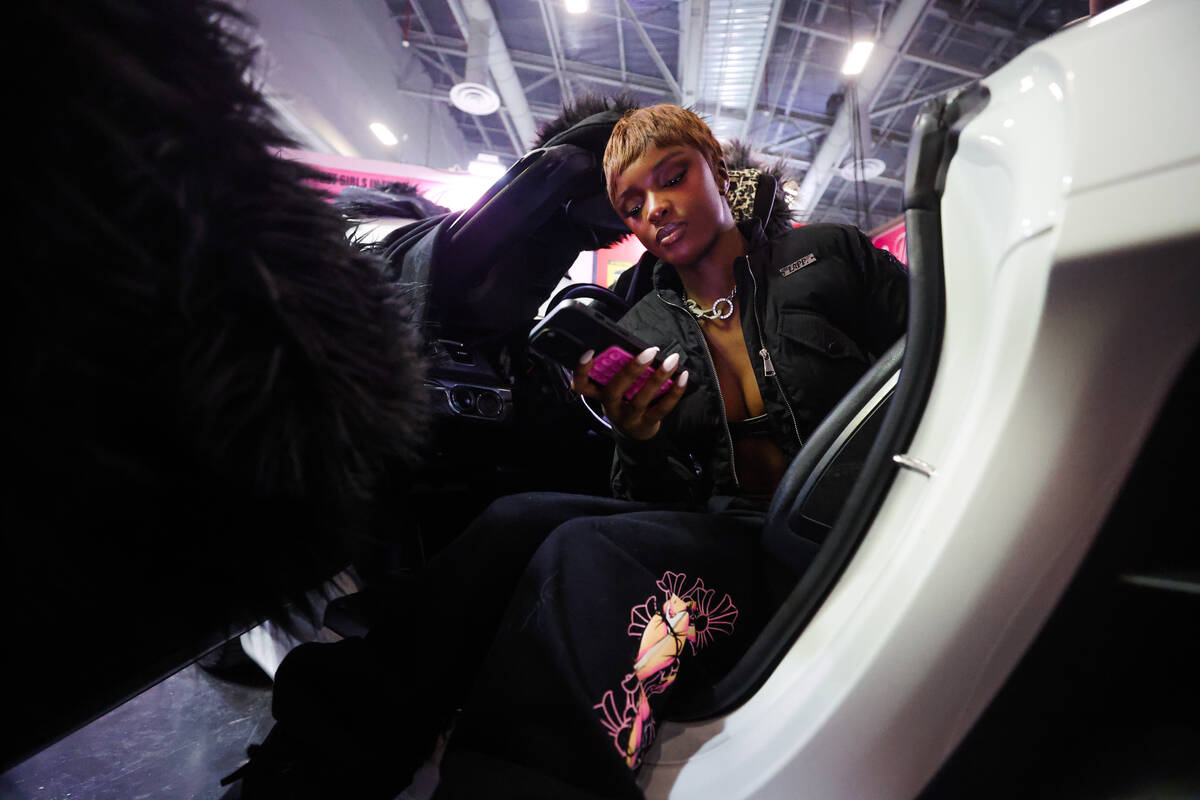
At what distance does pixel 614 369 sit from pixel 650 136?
442mm

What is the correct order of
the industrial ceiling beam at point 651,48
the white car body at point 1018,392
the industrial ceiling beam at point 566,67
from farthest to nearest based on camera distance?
the industrial ceiling beam at point 566,67, the industrial ceiling beam at point 651,48, the white car body at point 1018,392

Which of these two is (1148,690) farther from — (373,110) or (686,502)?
(373,110)

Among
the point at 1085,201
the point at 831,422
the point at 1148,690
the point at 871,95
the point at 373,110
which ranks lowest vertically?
the point at 1148,690

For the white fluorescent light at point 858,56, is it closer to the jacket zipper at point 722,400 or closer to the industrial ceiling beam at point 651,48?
the industrial ceiling beam at point 651,48

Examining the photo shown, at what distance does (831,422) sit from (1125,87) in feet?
1.08

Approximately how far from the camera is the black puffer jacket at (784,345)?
763 mm

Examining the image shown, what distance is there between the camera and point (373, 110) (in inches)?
158

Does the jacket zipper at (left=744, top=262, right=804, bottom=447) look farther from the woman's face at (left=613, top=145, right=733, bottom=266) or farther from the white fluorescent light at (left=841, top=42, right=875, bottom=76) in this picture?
the white fluorescent light at (left=841, top=42, right=875, bottom=76)

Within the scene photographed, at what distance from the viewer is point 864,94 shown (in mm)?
3939

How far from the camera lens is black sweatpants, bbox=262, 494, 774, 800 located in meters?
0.41

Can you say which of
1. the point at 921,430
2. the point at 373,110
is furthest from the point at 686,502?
the point at 373,110

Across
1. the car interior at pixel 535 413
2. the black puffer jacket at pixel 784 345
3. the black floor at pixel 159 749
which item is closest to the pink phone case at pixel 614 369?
the black puffer jacket at pixel 784 345

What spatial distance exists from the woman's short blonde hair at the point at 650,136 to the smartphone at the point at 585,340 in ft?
1.17

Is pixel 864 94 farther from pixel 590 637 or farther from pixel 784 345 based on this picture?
pixel 590 637
